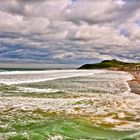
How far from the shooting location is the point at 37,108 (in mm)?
27953

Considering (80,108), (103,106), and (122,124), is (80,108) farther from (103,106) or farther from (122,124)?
(122,124)

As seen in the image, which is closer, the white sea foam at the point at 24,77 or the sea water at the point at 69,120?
the sea water at the point at 69,120

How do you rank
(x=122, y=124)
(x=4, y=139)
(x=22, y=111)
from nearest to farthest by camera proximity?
(x=4, y=139)
(x=122, y=124)
(x=22, y=111)

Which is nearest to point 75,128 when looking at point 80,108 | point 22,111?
point 22,111

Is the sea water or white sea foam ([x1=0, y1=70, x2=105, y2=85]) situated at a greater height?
white sea foam ([x1=0, y1=70, x2=105, y2=85])

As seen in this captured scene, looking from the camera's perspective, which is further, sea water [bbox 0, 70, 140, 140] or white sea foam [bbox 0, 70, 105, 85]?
white sea foam [bbox 0, 70, 105, 85]

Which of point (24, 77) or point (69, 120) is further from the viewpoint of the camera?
point (24, 77)

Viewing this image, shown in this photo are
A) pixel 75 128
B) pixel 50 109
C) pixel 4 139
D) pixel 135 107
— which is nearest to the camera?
pixel 4 139

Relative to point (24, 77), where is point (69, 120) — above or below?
below

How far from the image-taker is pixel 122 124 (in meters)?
22.4

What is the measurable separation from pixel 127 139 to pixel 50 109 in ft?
40.8

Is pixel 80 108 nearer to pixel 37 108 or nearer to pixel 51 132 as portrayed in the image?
pixel 37 108

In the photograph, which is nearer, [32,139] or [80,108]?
[32,139]

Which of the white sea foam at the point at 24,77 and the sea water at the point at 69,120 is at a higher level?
the white sea foam at the point at 24,77
